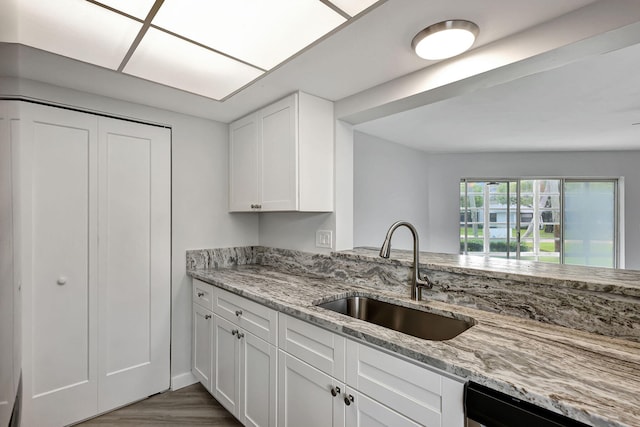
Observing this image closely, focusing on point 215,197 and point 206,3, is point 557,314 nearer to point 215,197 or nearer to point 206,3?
point 206,3

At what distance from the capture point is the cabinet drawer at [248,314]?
1.66 meters

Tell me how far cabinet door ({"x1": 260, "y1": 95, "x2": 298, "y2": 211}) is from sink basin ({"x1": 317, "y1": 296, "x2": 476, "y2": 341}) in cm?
68

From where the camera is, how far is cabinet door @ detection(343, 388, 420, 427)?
3.60ft

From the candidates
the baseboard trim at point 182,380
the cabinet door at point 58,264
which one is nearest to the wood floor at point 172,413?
the baseboard trim at point 182,380

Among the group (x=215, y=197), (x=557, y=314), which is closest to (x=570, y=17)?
(x=557, y=314)

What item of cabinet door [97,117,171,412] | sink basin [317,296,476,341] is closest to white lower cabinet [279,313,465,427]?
sink basin [317,296,476,341]

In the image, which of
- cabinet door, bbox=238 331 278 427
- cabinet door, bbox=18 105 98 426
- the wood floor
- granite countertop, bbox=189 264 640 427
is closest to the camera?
granite countertop, bbox=189 264 640 427

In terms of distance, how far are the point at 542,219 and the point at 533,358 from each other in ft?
15.8

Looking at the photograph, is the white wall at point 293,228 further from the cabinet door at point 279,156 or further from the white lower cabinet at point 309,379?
the white lower cabinet at point 309,379

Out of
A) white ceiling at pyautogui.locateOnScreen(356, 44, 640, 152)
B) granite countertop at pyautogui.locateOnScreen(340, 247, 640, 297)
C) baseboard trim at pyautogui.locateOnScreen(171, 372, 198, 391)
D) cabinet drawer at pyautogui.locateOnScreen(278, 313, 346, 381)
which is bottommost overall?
baseboard trim at pyautogui.locateOnScreen(171, 372, 198, 391)

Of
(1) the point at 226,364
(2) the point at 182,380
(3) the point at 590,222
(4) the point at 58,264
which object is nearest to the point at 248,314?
(1) the point at 226,364

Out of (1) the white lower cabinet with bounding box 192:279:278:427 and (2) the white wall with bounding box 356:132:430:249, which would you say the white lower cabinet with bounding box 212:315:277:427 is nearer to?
(1) the white lower cabinet with bounding box 192:279:278:427

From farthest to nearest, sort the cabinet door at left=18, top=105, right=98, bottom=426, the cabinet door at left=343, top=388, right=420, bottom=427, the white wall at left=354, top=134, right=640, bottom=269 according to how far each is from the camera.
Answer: the white wall at left=354, top=134, right=640, bottom=269 < the cabinet door at left=18, top=105, right=98, bottom=426 < the cabinet door at left=343, top=388, right=420, bottom=427

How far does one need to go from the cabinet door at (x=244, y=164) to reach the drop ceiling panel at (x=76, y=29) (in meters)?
1.00
